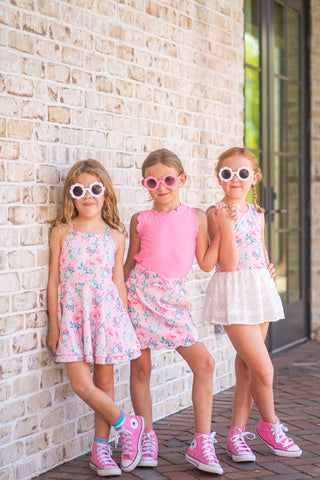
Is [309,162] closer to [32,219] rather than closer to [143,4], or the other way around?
[143,4]

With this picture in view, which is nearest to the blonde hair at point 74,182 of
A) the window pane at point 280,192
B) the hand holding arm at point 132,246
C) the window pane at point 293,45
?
the hand holding arm at point 132,246

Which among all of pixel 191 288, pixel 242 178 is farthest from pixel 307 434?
pixel 242 178

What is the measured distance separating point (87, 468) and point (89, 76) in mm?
1913

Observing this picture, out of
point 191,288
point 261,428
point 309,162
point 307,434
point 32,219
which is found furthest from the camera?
point 309,162

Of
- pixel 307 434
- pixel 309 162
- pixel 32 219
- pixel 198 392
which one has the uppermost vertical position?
pixel 309 162

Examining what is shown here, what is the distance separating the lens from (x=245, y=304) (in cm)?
347

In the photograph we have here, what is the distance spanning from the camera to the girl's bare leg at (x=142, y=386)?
11.7 ft

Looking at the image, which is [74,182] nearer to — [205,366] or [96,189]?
[96,189]

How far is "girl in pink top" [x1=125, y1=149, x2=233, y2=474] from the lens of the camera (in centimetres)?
345

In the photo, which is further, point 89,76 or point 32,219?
point 89,76

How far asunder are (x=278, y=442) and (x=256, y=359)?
1.56 feet

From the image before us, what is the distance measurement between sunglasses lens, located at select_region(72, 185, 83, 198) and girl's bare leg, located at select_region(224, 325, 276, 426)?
95 cm

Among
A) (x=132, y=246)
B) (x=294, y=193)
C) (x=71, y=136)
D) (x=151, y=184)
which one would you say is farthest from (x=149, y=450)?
(x=294, y=193)

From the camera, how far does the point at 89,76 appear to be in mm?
3672
